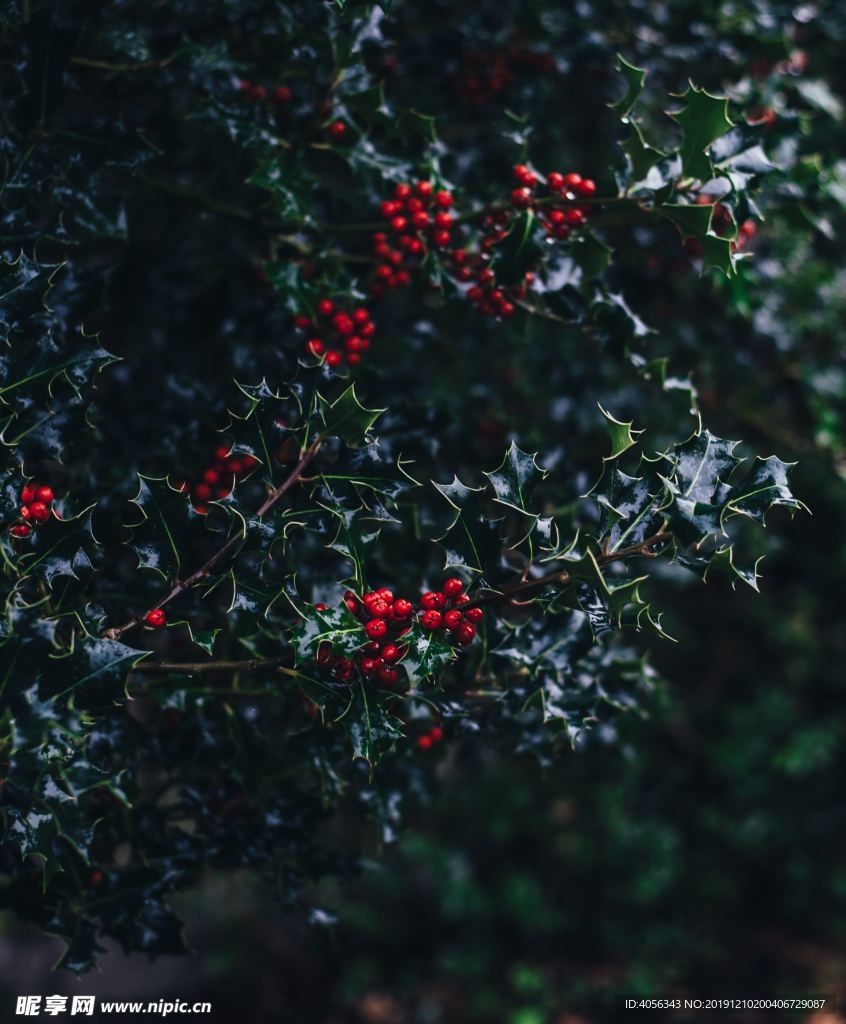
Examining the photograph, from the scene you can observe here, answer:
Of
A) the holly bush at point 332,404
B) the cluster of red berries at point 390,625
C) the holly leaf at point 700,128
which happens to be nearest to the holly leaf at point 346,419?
the holly bush at point 332,404

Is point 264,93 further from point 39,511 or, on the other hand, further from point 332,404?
point 39,511

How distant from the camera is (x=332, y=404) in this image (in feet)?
4.46

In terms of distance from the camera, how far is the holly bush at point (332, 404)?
1254 mm

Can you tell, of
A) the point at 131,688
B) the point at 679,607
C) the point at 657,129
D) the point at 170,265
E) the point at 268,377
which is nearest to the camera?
the point at 131,688

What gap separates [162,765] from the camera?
66.8 inches

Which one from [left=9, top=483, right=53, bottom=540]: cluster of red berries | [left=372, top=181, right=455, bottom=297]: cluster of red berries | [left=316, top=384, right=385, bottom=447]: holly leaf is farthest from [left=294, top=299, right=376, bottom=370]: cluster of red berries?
[left=9, top=483, right=53, bottom=540]: cluster of red berries

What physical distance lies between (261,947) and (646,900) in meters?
1.87

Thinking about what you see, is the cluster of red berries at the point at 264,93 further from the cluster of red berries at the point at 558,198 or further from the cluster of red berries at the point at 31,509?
the cluster of red berries at the point at 31,509

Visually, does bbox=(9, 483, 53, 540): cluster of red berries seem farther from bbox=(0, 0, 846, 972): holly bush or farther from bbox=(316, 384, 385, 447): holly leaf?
bbox=(316, 384, 385, 447): holly leaf

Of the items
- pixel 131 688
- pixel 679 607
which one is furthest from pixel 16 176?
pixel 679 607

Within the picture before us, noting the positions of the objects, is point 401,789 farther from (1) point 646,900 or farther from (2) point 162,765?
(1) point 646,900

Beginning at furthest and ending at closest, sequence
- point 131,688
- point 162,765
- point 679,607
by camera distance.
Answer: point 679,607
point 162,765
point 131,688

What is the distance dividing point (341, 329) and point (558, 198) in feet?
1.60

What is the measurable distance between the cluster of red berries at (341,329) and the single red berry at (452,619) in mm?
674
